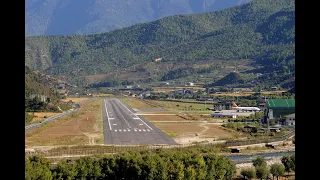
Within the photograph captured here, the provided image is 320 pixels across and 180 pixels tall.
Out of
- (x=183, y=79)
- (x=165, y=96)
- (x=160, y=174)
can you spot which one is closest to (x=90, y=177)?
(x=160, y=174)

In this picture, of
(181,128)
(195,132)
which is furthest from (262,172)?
(181,128)

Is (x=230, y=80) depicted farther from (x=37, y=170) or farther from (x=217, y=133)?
(x=37, y=170)

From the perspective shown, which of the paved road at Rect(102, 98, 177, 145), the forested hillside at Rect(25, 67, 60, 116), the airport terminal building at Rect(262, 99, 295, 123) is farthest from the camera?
the forested hillside at Rect(25, 67, 60, 116)

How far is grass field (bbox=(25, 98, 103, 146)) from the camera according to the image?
37344 millimetres

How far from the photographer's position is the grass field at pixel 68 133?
123 ft

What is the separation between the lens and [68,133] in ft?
141

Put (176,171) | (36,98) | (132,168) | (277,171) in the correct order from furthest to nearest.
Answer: (36,98) < (277,171) < (132,168) < (176,171)

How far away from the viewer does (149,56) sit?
646 ft

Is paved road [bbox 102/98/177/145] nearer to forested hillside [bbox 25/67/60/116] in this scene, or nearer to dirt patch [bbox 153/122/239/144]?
dirt patch [bbox 153/122/239/144]

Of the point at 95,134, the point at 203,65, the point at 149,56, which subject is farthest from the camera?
the point at 149,56

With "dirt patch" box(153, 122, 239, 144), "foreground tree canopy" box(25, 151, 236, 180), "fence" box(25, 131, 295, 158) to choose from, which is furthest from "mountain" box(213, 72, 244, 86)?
"foreground tree canopy" box(25, 151, 236, 180)
